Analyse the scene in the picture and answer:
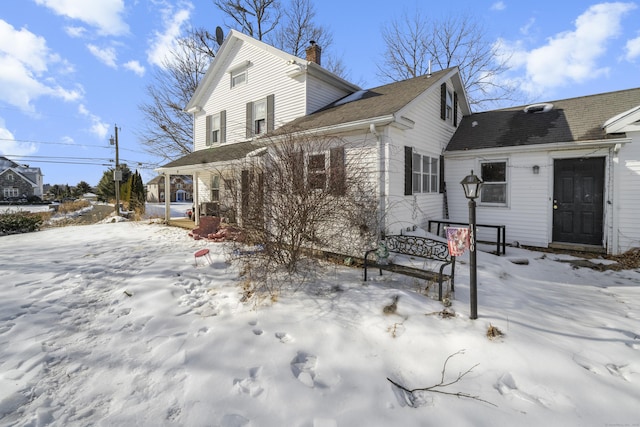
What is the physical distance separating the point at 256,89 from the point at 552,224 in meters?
11.7

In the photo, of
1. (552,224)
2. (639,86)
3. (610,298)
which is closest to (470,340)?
(610,298)

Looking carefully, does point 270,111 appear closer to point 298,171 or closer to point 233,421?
point 298,171

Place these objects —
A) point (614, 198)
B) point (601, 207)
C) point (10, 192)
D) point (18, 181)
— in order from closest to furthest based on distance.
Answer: point (614, 198), point (601, 207), point (10, 192), point (18, 181)

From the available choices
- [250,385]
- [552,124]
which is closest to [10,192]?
[250,385]

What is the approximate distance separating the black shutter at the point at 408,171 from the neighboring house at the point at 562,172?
292 centimetres

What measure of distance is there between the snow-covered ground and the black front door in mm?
3651

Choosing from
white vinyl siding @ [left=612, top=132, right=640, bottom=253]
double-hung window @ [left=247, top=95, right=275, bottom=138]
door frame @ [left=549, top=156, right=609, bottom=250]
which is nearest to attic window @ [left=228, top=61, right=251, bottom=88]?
double-hung window @ [left=247, top=95, right=275, bottom=138]

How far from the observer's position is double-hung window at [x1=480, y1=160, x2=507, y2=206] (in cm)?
949

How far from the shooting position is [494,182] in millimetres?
9609

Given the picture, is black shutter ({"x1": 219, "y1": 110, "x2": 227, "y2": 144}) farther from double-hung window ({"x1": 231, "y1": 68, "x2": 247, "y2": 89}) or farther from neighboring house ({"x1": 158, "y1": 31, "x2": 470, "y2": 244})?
double-hung window ({"x1": 231, "y1": 68, "x2": 247, "y2": 89})

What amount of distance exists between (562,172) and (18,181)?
7138 cm

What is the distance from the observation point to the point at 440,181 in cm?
1021

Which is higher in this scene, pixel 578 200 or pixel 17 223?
pixel 578 200

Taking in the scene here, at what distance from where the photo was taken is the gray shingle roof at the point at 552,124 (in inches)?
339
